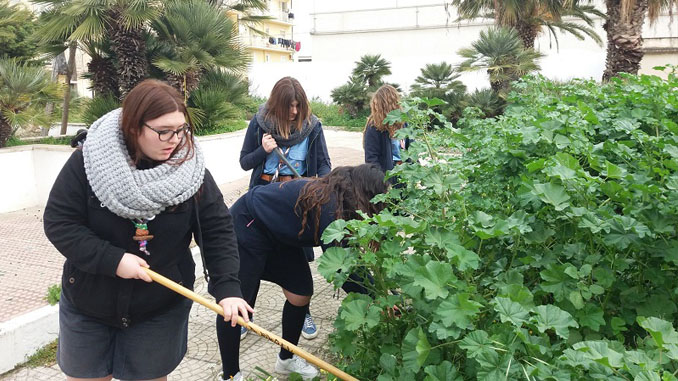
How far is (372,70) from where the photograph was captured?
20047 millimetres

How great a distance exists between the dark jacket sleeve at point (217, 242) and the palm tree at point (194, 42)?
709 centimetres

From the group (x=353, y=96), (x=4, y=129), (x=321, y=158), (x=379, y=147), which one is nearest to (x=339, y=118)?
(x=353, y=96)

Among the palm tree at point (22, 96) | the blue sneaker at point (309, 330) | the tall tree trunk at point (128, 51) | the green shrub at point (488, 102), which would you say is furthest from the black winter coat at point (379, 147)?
the green shrub at point (488, 102)

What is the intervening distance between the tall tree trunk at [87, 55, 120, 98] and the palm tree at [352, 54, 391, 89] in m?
11.5

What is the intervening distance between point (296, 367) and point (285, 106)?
5.48ft

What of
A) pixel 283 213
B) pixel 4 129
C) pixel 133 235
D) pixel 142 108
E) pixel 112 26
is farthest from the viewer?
pixel 112 26

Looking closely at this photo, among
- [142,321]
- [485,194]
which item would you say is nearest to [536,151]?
[485,194]

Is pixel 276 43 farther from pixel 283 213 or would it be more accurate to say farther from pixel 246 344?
pixel 283 213

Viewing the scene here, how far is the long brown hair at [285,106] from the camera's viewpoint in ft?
12.8

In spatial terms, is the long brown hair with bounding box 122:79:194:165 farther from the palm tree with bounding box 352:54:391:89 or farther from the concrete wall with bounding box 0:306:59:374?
the palm tree with bounding box 352:54:391:89

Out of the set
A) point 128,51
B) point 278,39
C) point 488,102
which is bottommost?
point 488,102

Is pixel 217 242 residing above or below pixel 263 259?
above

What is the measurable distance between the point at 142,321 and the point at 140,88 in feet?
2.90

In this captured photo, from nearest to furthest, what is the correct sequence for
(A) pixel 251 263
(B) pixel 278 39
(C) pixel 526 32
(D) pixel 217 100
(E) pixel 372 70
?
1. (A) pixel 251 263
2. (D) pixel 217 100
3. (C) pixel 526 32
4. (E) pixel 372 70
5. (B) pixel 278 39
